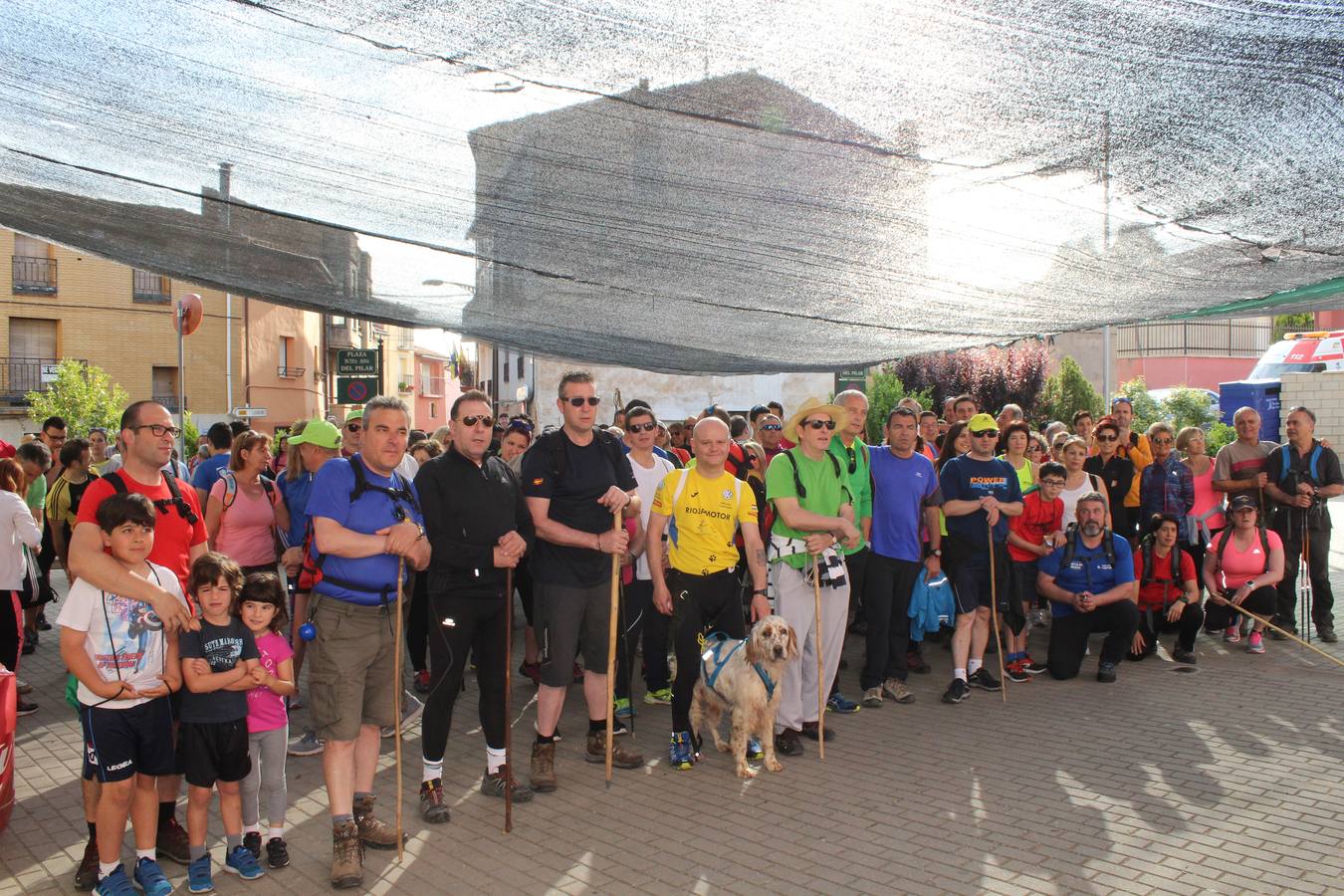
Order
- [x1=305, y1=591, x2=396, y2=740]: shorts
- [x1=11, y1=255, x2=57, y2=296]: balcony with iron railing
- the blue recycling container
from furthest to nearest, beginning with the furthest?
1. [x1=11, y1=255, x2=57, y2=296]: balcony with iron railing
2. the blue recycling container
3. [x1=305, y1=591, x2=396, y2=740]: shorts

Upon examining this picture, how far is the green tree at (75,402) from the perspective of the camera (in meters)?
29.5

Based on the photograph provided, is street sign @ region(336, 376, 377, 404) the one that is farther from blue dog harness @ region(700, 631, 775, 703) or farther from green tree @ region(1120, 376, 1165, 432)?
green tree @ region(1120, 376, 1165, 432)

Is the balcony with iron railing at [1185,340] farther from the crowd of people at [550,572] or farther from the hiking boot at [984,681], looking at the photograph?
the hiking boot at [984,681]

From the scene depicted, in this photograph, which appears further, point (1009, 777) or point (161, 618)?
point (1009, 777)

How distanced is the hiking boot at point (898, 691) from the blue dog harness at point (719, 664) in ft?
5.81

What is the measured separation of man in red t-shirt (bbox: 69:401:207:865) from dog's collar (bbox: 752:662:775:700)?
293cm

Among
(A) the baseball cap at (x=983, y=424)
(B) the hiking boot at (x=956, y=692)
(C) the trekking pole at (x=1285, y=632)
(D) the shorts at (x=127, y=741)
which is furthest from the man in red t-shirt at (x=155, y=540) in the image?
(C) the trekking pole at (x=1285, y=632)

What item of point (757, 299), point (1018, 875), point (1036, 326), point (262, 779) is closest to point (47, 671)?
point (262, 779)

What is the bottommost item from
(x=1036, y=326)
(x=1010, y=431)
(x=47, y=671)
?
(x=47, y=671)

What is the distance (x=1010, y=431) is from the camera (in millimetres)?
8883

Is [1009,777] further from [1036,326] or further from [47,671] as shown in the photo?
[47,671]

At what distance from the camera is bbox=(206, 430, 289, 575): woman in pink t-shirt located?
6.41 metres

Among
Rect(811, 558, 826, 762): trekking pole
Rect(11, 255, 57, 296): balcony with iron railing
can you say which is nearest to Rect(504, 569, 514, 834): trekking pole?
Rect(811, 558, 826, 762): trekking pole

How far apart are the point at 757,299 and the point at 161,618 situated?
15.0 feet
